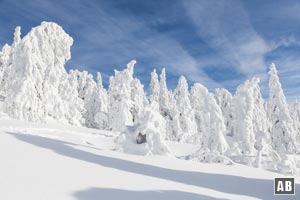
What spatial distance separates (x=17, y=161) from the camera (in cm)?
1146

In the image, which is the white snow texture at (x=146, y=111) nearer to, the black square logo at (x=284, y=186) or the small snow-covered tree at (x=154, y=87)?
the small snow-covered tree at (x=154, y=87)

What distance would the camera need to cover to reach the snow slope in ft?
31.6

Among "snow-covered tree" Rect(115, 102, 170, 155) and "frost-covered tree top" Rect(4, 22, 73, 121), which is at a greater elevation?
"frost-covered tree top" Rect(4, 22, 73, 121)

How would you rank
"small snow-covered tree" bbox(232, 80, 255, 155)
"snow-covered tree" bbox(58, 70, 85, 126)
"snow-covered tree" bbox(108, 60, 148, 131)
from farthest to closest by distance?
1. "snow-covered tree" bbox(108, 60, 148, 131)
2. "snow-covered tree" bbox(58, 70, 85, 126)
3. "small snow-covered tree" bbox(232, 80, 255, 155)

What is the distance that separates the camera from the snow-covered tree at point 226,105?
123 ft

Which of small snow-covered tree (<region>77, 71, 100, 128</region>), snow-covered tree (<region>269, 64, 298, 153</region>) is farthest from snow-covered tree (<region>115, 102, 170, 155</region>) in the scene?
small snow-covered tree (<region>77, 71, 100, 128</region>)

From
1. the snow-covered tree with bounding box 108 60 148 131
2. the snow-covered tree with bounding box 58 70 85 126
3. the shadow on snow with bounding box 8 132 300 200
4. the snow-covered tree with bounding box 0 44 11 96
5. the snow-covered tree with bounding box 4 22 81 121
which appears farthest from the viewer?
the snow-covered tree with bounding box 0 44 11 96

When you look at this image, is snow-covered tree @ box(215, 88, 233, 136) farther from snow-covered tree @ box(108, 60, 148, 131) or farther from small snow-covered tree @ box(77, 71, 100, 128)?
small snow-covered tree @ box(77, 71, 100, 128)

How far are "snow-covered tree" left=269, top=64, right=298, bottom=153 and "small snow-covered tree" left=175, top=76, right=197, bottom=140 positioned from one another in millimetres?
17881

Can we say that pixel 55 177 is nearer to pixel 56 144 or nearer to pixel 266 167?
pixel 56 144

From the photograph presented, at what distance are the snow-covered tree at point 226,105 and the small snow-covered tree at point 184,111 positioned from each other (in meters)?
5.98

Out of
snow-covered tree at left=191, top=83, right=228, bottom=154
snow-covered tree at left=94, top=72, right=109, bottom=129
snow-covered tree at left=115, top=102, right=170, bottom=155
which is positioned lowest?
snow-covered tree at left=115, top=102, right=170, bottom=155

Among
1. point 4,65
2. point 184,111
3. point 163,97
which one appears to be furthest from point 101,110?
point 4,65

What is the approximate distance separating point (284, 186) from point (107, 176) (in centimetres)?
618
